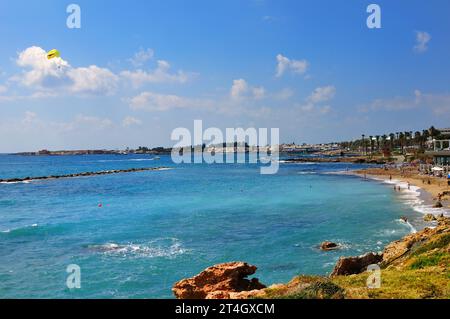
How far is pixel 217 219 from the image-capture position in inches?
1900

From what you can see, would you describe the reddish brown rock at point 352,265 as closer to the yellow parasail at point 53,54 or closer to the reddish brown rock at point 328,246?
the reddish brown rock at point 328,246

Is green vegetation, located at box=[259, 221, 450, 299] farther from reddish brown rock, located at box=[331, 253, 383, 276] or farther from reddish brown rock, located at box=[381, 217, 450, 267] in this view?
reddish brown rock, located at box=[381, 217, 450, 267]

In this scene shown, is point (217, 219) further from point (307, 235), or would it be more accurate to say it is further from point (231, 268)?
point (231, 268)

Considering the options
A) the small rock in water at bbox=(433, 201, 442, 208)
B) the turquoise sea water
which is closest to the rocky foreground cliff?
the turquoise sea water

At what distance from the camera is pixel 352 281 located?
17.1 meters

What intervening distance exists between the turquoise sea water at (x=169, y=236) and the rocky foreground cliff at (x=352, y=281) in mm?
4845

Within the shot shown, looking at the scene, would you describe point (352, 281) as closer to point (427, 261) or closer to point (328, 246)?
point (427, 261)

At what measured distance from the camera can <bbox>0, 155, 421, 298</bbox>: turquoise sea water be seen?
85.9 feet

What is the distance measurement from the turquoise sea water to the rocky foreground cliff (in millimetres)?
4845

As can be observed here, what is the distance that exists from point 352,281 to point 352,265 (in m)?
7.17

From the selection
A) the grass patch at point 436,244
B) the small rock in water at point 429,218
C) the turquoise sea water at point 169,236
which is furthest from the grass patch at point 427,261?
the small rock in water at point 429,218

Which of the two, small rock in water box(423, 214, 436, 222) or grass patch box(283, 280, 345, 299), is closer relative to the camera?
grass patch box(283, 280, 345, 299)

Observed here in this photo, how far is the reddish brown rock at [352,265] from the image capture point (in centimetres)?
2344
